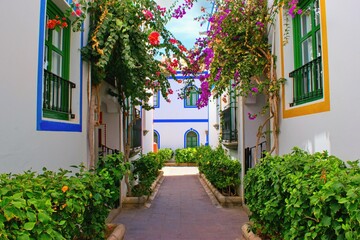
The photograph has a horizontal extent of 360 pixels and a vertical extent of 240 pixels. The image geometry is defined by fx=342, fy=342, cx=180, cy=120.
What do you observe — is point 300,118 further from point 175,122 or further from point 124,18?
point 175,122

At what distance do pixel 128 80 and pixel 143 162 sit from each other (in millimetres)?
3651

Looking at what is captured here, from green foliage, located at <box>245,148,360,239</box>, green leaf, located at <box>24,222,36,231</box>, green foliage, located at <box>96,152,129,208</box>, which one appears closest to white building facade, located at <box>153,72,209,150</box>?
green foliage, located at <box>96,152,129,208</box>

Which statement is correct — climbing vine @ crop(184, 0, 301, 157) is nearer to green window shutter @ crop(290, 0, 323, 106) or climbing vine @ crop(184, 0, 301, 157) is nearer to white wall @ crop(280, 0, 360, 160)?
green window shutter @ crop(290, 0, 323, 106)

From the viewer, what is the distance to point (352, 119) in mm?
3789

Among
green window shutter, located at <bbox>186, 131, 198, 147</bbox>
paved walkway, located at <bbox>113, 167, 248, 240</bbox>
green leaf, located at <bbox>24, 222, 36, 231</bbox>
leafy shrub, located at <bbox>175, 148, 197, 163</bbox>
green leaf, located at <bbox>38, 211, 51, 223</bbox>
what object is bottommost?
paved walkway, located at <bbox>113, 167, 248, 240</bbox>

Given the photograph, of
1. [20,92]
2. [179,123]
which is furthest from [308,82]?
[179,123]

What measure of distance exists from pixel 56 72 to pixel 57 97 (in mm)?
479

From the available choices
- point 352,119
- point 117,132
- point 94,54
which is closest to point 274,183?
point 352,119

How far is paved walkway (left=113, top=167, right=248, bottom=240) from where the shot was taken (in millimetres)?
6223

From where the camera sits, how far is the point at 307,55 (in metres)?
5.58

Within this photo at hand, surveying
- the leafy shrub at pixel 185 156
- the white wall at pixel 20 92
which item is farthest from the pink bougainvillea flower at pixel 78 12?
the leafy shrub at pixel 185 156

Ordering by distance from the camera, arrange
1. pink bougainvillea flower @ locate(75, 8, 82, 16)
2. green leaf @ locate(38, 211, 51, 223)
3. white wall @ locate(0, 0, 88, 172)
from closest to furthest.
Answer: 1. green leaf @ locate(38, 211, 51, 223)
2. white wall @ locate(0, 0, 88, 172)
3. pink bougainvillea flower @ locate(75, 8, 82, 16)

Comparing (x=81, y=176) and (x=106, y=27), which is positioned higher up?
(x=106, y=27)

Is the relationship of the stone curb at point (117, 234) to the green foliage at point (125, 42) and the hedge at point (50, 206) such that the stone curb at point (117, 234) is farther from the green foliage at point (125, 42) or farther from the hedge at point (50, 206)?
the green foliage at point (125, 42)
